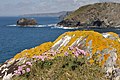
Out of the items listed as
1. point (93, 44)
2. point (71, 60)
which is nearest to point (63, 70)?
point (71, 60)

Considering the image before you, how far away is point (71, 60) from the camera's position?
1034cm

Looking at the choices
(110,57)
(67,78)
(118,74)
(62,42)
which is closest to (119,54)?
(110,57)

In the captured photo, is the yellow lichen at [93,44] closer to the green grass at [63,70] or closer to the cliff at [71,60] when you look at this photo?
the cliff at [71,60]

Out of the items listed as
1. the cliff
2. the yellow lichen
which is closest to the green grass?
the cliff

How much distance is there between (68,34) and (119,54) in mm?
3695

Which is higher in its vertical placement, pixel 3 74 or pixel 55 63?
pixel 55 63

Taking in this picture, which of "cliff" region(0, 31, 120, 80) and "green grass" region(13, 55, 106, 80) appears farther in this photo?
"cliff" region(0, 31, 120, 80)

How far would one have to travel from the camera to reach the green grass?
31.1 ft

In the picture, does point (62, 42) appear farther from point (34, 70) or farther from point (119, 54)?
point (34, 70)

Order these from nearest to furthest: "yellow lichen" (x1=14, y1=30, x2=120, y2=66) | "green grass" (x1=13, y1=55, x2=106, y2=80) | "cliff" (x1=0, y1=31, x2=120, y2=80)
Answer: "green grass" (x1=13, y1=55, x2=106, y2=80) → "cliff" (x1=0, y1=31, x2=120, y2=80) → "yellow lichen" (x1=14, y1=30, x2=120, y2=66)

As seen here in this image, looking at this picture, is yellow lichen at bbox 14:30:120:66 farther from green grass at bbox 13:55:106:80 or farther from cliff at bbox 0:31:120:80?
green grass at bbox 13:55:106:80

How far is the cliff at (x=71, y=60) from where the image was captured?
9.78 m

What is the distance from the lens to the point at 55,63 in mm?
10180

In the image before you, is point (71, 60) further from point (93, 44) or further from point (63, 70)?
point (93, 44)
